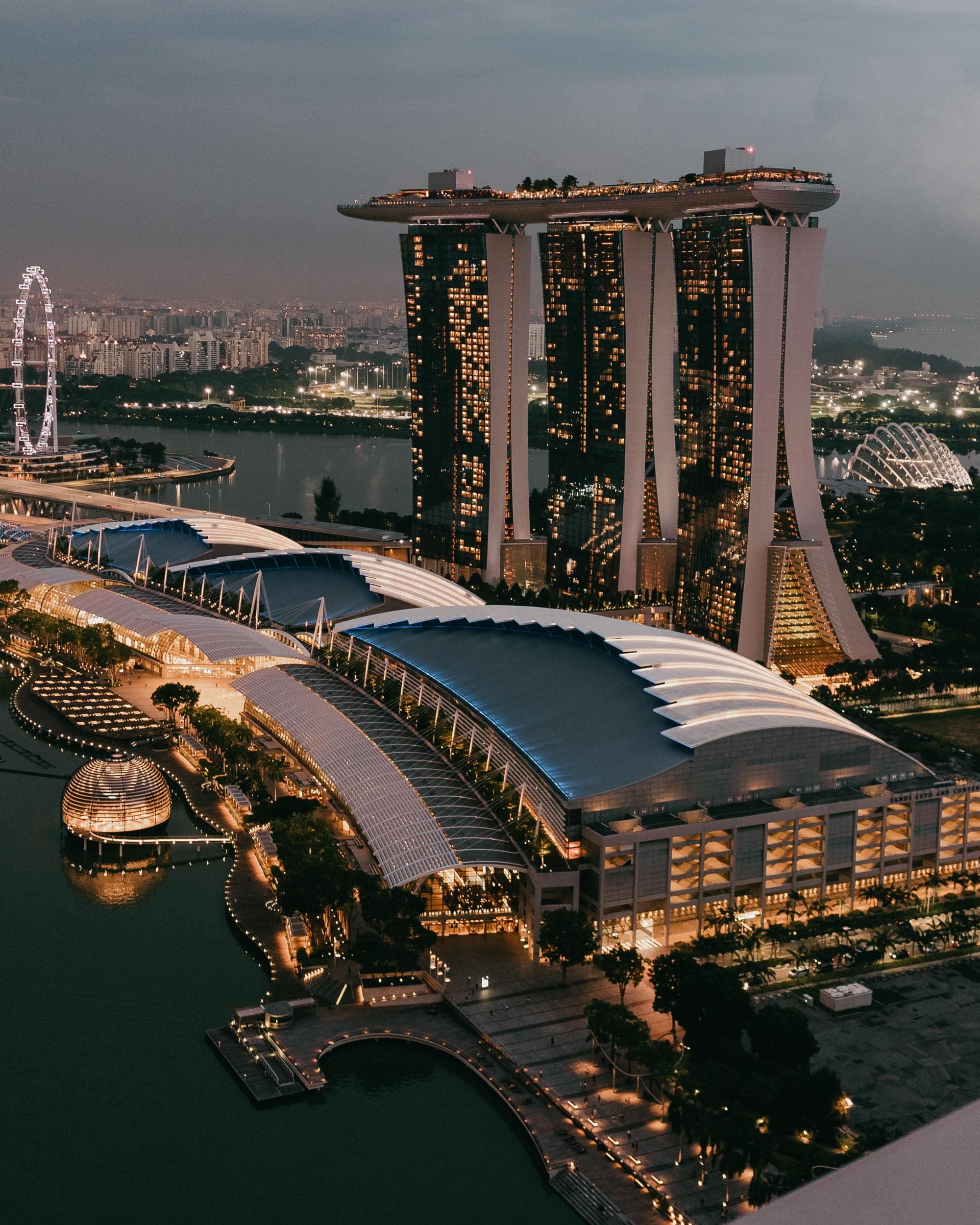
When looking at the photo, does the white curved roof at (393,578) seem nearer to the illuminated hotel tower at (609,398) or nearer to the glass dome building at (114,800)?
the illuminated hotel tower at (609,398)

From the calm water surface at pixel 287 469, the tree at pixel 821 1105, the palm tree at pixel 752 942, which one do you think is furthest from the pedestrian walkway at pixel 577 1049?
the calm water surface at pixel 287 469

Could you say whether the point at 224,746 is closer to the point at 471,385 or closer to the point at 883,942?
the point at 883,942

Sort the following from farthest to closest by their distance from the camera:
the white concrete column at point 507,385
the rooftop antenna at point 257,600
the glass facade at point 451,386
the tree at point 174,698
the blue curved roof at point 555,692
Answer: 1. the glass facade at point 451,386
2. the white concrete column at point 507,385
3. the rooftop antenna at point 257,600
4. the tree at point 174,698
5. the blue curved roof at point 555,692

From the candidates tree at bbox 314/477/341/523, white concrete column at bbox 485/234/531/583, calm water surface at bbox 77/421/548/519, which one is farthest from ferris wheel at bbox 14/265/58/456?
white concrete column at bbox 485/234/531/583

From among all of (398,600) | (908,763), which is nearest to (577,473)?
(398,600)

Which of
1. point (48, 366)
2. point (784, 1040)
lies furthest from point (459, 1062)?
point (48, 366)

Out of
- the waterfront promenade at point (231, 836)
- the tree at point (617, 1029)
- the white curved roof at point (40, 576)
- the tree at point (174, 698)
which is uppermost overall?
the white curved roof at point (40, 576)

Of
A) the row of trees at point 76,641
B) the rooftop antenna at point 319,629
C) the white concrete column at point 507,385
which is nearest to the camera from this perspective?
the rooftop antenna at point 319,629
